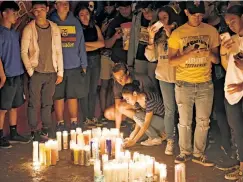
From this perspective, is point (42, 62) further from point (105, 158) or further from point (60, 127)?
point (105, 158)

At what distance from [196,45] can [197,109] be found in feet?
2.26

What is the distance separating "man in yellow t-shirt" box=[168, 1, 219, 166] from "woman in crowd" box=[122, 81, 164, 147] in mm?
610

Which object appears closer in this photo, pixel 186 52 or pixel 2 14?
pixel 186 52

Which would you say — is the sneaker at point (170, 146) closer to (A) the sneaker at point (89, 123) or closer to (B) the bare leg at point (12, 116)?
(A) the sneaker at point (89, 123)

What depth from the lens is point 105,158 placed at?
5.71 m

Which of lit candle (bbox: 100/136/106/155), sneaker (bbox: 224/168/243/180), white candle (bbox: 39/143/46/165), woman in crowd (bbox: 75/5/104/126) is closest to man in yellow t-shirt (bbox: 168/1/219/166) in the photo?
sneaker (bbox: 224/168/243/180)

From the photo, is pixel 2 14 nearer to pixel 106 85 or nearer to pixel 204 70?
pixel 106 85

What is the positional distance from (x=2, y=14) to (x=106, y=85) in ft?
6.16

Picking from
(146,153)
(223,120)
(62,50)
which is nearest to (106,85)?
(62,50)

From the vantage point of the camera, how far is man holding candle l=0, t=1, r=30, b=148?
22.5 ft

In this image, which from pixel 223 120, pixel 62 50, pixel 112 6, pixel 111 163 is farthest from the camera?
pixel 112 6

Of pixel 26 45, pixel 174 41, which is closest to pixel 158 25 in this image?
pixel 174 41

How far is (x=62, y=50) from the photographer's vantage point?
7.34 m

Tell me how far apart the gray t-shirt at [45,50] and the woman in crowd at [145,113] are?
113 centimetres
